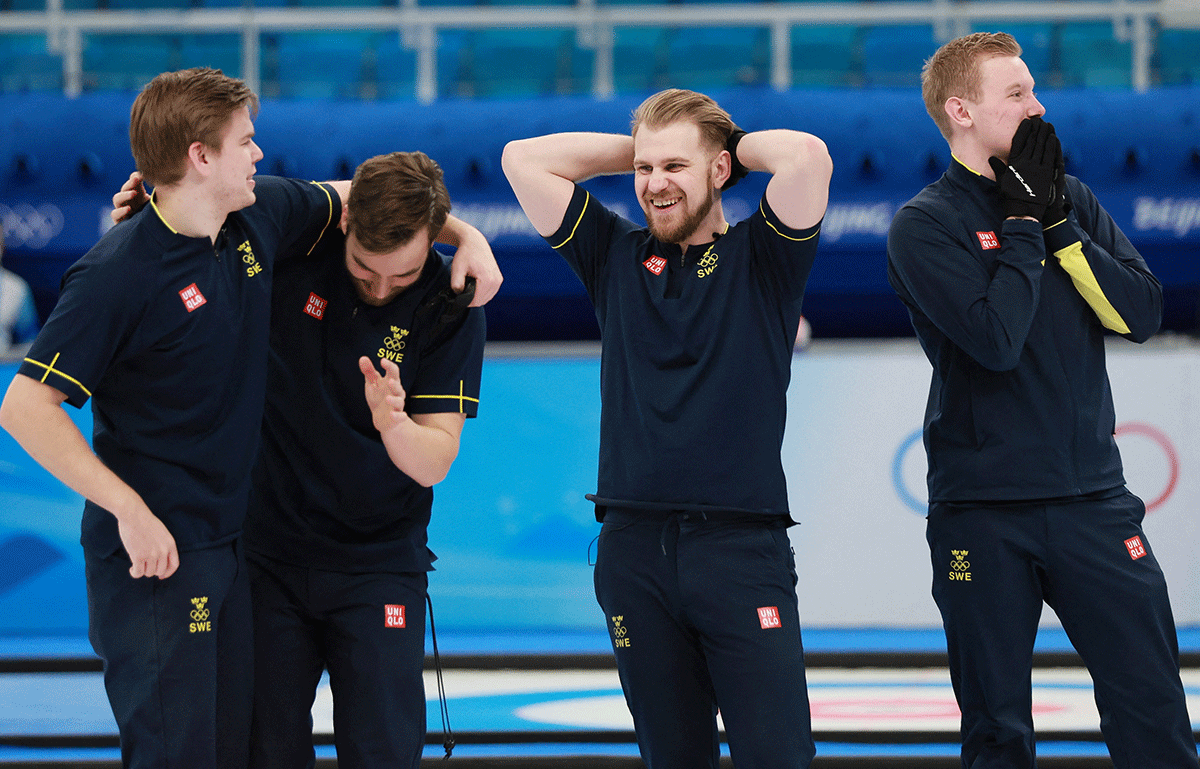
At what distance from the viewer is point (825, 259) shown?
357 inches

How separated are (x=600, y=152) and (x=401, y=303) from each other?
601mm

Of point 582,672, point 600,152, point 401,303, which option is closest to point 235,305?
point 401,303

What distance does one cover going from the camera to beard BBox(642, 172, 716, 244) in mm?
2510

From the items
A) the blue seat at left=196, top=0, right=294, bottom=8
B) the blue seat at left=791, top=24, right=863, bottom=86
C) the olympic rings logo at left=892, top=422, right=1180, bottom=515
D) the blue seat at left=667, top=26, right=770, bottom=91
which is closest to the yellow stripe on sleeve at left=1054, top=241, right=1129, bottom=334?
the olympic rings logo at left=892, top=422, right=1180, bottom=515

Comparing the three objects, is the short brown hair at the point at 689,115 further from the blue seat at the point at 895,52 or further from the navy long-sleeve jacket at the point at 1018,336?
the blue seat at the point at 895,52

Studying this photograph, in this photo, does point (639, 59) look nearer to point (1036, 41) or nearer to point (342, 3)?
point (342, 3)

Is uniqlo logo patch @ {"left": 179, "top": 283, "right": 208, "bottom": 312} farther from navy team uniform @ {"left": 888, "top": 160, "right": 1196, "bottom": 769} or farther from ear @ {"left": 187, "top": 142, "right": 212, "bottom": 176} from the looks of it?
navy team uniform @ {"left": 888, "top": 160, "right": 1196, "bottom": 769}

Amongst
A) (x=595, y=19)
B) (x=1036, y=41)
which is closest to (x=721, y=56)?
(x=595, y=19)

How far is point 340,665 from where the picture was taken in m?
2.58

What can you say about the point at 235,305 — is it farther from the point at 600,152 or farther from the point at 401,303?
the point at 600,152

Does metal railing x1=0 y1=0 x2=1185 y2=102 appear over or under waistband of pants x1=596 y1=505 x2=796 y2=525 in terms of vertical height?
over

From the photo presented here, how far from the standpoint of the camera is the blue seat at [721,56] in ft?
32.5

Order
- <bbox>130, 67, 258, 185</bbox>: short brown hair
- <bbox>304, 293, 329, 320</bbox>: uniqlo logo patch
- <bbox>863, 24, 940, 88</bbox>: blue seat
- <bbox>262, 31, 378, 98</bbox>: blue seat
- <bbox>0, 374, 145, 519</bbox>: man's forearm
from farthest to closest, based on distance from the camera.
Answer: <bbox>262, 31, 378, 98</bbox>: blue seat < <bbox>863, 24, 940, 88</bbox>: blue seat < <bbox>304, 293, 329, 320</bbox>: uniqlo logo patch < <bbox>130, 67, 258, 185</bbox>: short brown hair < <bbox>0, 374, 145, 519</bbox>: man's forearm

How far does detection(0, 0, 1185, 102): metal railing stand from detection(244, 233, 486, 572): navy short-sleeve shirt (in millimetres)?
7396
